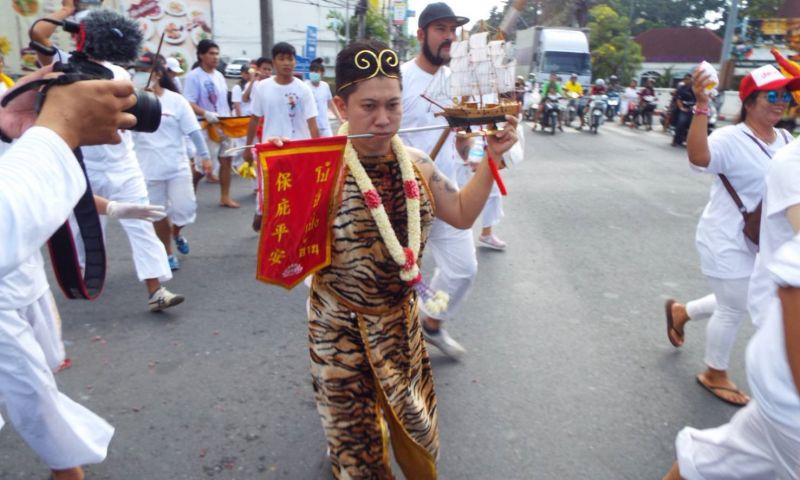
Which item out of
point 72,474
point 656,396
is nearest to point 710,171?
point 656,396

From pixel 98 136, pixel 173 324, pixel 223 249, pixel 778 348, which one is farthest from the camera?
pixel 223 249

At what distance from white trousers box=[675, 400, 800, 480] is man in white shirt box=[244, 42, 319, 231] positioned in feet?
16.5

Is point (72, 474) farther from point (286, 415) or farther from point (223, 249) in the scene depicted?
point (223, 249)

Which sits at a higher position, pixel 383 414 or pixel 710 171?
pixel 710 171

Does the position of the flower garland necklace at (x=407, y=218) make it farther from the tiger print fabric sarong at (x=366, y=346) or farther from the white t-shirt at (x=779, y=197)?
the white t-shirt at (x=779, y=197)

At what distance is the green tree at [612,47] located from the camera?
36.2 meters

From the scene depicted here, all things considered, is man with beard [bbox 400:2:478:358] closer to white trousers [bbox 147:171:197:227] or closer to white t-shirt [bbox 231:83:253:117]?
white trousers [bbox 147:171:197:227]

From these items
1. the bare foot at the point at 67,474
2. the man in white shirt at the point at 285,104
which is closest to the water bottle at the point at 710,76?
the bare foot at the point at 67,474

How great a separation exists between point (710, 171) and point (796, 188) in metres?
1.49

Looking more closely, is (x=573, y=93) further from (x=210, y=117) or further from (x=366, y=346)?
(x=366, y=346)

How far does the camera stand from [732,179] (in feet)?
10.7

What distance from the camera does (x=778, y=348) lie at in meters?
1.64

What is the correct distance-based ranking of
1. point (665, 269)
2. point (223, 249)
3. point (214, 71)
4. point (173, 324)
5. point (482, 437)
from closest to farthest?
point (482, 437) < point (173, 324) < point (665, 269) < point (223, 249) < point (214, 71)

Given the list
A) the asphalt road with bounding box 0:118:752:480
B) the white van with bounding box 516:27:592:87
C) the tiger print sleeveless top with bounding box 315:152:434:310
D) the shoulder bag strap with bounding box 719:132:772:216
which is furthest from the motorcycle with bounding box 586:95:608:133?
the tiger print sleeveless top with bounding box 315:152:434:310
